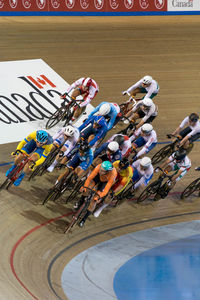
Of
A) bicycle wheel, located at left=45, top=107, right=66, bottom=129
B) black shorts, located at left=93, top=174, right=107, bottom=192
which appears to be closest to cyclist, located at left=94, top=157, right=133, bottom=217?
black shorts, located at left=93, top=174, right=107, bottom=192

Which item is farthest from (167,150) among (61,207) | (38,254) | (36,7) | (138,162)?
(36,7)

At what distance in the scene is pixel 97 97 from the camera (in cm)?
1234

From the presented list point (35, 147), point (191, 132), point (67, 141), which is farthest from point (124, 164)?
point (191, 132)

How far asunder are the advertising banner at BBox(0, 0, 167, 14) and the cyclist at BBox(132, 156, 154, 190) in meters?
7.73

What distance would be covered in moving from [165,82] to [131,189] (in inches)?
200

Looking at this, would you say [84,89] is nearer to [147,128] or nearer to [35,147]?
[147,128]

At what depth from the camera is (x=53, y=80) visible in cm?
1245

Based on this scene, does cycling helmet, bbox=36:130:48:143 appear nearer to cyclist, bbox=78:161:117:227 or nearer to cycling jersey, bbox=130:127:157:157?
cyclist, bbox=78:161:117:227

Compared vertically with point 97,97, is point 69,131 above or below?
above

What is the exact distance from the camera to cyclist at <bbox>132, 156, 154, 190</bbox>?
8836 millimetres

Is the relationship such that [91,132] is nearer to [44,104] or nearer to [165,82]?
[44,104]

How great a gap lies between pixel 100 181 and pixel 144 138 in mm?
2004

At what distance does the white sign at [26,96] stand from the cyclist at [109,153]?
5.59 ft

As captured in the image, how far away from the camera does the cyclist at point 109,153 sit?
28.1 ft
